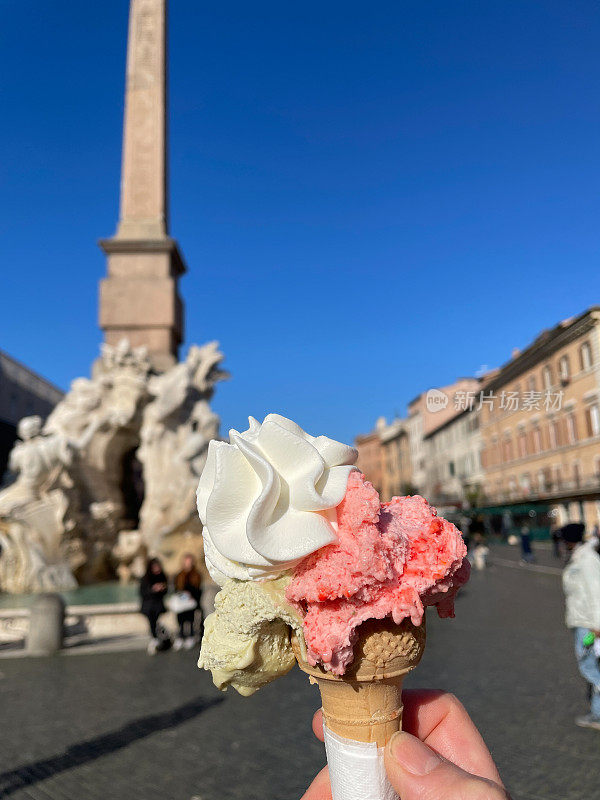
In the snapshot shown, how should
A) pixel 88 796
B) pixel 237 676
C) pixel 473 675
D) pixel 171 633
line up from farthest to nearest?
1. pixel 171 633
2. pixel 473 675
3. pixel 88 796
4. pixel 237 676

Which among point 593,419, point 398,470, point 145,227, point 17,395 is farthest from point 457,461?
point 17,395

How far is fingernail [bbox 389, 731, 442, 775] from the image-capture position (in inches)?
50.7

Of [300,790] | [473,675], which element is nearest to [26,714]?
[300,790]

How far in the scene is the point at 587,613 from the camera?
448 centimetres

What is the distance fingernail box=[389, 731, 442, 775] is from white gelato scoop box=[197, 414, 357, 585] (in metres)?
0.45

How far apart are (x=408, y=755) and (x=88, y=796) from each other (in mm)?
3002

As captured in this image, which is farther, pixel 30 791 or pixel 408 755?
pixel 30 791

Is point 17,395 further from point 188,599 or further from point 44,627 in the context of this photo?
point 188,599

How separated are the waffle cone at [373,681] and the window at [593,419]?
6.80m

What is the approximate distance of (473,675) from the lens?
584 centimetres

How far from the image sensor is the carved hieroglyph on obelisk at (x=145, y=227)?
12.8m

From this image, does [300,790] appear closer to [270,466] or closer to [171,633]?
[270,466]

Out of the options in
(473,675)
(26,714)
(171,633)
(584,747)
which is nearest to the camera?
(584,747)

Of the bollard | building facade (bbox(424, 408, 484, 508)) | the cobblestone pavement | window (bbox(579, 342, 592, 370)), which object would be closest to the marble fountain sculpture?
the bollard
